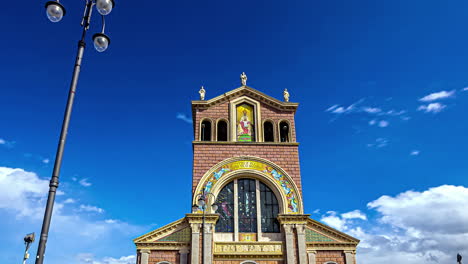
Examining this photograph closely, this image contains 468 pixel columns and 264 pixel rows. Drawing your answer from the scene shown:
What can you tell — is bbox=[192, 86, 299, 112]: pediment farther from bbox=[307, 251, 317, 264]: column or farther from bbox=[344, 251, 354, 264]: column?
bbox=[344, 251, 354, 264]: column

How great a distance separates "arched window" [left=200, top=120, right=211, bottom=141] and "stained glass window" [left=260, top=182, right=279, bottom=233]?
21.4ft

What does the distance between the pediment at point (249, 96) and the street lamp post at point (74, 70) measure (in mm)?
21740

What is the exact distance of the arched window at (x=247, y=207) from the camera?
→ 93.7ft

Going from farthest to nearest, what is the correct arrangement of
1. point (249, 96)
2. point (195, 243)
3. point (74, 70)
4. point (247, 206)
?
point (249, 96)
point (247, 206)
point (195, 243)
point (74, 70)

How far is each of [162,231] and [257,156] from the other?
9.49 m

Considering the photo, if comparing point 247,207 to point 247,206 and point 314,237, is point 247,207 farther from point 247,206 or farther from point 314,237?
point 314,237

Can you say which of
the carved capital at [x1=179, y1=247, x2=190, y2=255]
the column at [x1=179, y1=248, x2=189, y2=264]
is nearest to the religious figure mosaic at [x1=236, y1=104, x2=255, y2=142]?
the carved capital at [x1=179, y1=247, x2=190, y2=255]

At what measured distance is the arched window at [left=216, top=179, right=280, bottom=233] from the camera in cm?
2855

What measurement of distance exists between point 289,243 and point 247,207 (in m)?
4.16

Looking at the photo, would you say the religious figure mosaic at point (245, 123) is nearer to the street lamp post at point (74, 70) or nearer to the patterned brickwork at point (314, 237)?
the patterned brickwork at point (314, 237)

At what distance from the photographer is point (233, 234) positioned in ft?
92.4

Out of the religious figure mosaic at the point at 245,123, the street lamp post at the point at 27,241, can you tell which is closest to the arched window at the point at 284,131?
the religious figure mosaic at the point at 245,123

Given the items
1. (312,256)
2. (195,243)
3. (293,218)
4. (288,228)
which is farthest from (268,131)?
(195,243)

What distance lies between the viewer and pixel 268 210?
95.9 feet
